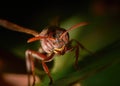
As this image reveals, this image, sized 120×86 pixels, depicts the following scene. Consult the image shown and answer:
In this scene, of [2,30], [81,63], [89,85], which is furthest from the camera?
[2,30]

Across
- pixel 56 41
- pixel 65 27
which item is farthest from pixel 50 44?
pixel 65 27

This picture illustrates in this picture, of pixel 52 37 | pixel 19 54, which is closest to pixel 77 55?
pixel 52 37

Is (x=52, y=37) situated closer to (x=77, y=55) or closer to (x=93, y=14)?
(x=77, y=55)

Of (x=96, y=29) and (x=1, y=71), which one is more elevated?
(x=96, y=29)

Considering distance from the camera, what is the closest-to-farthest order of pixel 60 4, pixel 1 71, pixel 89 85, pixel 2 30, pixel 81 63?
pixel 89 85
pixel 81 63
pixel 1 71
pixel 2 30
pixel 60 4

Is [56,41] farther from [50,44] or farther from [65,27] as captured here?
[65,27]

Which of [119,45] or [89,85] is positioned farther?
[119,45]

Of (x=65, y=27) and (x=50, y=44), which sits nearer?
(x=50, y=44)

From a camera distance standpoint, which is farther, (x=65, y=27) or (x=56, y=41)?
(x=65, y=27)
